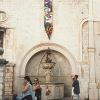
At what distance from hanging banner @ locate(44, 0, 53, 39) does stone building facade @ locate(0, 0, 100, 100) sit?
258 mm

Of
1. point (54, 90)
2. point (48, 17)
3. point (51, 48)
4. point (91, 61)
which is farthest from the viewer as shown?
point (48, 17)

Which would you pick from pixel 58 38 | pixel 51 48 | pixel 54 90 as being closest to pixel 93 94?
pixel 54 90

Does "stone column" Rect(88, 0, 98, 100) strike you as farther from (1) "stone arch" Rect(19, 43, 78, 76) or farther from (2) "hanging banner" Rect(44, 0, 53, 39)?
(2) "hanging banner" Rect(44, 0, 53, 39)

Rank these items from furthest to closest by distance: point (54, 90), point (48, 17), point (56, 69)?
point (56, 69) → point (48, 17) → point (54, 90)

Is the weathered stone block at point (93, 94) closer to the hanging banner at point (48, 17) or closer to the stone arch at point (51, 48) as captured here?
the stone arch at point (51, 48)

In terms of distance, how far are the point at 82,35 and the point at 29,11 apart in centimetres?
445

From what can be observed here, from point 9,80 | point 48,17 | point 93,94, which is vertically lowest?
point 93,94

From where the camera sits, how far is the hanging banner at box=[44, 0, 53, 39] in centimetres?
1795

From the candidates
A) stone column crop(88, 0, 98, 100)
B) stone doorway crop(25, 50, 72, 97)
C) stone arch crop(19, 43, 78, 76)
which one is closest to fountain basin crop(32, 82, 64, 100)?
stone arch crop(19, 43, 78, 76)

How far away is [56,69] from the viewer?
18.5 metres

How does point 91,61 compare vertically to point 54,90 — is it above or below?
above

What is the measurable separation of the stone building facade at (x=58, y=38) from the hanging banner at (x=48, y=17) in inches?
10.2

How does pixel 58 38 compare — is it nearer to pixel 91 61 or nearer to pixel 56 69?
pixel 56 69

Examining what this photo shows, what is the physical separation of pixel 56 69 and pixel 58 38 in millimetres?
2468
